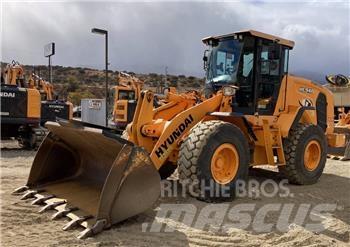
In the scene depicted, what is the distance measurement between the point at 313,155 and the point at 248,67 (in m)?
2.11

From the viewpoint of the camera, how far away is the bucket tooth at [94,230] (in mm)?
4342

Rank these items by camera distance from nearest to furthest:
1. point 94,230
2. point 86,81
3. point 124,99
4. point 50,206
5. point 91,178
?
point 94,230
point 50,206
point 91,178
point 124,99
point 86,81

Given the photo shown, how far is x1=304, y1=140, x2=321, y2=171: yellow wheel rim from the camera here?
786cm

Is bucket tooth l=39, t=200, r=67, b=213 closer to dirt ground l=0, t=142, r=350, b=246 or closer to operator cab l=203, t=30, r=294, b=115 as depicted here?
dirt ground l=0, t=142, r=350, b=246

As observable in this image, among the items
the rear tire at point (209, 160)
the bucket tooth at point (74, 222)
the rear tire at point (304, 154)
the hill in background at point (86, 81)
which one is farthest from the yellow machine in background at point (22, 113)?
the hill in background at point (86, 81)

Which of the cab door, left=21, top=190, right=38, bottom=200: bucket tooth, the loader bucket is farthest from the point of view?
the cab door

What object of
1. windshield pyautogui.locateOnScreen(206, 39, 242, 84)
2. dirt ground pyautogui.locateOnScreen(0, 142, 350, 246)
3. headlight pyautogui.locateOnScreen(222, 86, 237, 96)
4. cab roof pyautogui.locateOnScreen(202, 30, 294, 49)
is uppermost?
cab roof pyautogui.locateOnScreen(202, 30, 294, 49)

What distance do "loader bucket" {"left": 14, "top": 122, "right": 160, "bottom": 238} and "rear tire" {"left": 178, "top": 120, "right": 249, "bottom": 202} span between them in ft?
3.18

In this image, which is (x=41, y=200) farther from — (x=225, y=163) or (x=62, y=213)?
(x=225, y=163)

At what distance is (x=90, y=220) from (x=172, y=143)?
1.91 meters

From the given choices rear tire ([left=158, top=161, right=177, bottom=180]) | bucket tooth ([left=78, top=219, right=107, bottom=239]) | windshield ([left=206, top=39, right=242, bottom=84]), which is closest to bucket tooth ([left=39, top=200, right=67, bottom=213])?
bucket tooth ([left=78, top=219, right=107, bottom=239])

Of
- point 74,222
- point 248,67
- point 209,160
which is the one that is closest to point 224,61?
point 248,67

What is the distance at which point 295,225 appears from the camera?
5164mm

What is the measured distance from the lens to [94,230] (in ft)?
14.4
